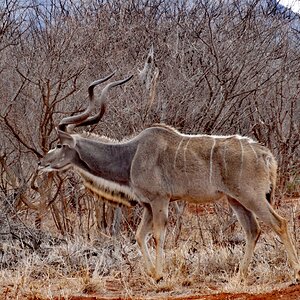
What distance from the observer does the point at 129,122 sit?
8.40 m

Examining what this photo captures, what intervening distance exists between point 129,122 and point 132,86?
497mm

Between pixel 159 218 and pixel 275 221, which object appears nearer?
pixel 275 221

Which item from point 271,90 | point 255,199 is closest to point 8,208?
point 255,199

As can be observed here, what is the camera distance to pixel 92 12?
1145cm

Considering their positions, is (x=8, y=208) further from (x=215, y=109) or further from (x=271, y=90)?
(x=271, y=90)

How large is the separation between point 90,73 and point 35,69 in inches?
34.2

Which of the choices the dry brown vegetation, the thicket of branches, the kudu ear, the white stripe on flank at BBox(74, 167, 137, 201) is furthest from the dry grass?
the kudu ear

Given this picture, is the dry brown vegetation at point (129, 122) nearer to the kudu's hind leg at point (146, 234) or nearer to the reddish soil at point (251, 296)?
the kudu's hind leg at point (146, 234)

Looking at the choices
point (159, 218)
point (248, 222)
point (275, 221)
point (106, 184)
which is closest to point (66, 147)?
point (106, 184)

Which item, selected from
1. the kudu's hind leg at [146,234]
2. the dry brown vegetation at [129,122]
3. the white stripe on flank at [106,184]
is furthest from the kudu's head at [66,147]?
the kudu's hind leg at [146,234]

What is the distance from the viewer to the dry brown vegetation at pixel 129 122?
673 centimetres

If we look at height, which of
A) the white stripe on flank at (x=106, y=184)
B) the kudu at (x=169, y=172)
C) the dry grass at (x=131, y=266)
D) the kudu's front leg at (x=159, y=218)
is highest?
the kudu at (x=169, y=172)

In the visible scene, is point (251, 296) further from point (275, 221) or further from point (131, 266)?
point (131, 266)

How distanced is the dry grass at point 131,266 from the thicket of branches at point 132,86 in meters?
0.83
